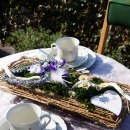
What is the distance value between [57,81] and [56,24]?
5.69 feet

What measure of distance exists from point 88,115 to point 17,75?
0.32 metres

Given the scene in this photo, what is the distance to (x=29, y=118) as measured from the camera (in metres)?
1.03

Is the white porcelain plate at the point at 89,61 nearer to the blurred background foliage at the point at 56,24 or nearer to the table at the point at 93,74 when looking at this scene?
the table at the point at 93,74

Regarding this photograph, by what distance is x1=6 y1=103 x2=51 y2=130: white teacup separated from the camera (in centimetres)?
97

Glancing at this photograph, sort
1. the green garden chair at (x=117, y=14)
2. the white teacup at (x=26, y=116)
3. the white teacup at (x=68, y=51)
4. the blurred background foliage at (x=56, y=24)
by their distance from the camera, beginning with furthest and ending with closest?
the blurred background foliage at (x=56, y=24) → the green garden chair at (x=117, y=14) → the white teacup at (x=68, y=51) → the white teacup at (x=26, y=116)

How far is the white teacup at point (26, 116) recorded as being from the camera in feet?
3.18

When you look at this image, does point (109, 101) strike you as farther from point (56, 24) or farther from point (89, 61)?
point (56, 24)

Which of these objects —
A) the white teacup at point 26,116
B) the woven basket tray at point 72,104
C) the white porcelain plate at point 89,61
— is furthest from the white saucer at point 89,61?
the white teacup at point 26,116

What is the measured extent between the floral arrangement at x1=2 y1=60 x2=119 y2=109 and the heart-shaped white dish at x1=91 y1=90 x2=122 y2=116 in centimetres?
2

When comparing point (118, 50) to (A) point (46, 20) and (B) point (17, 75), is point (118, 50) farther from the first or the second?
(B) point (17, 75)

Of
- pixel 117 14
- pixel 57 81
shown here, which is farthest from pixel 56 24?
pixel 57 81

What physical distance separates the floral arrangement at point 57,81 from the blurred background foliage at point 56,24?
1214 mm

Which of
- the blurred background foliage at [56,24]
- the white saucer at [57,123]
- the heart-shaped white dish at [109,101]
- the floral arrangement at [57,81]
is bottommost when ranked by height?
the blurred background foliage at [56,24]

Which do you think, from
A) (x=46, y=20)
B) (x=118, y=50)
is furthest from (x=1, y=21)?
(x=118, y=50)
